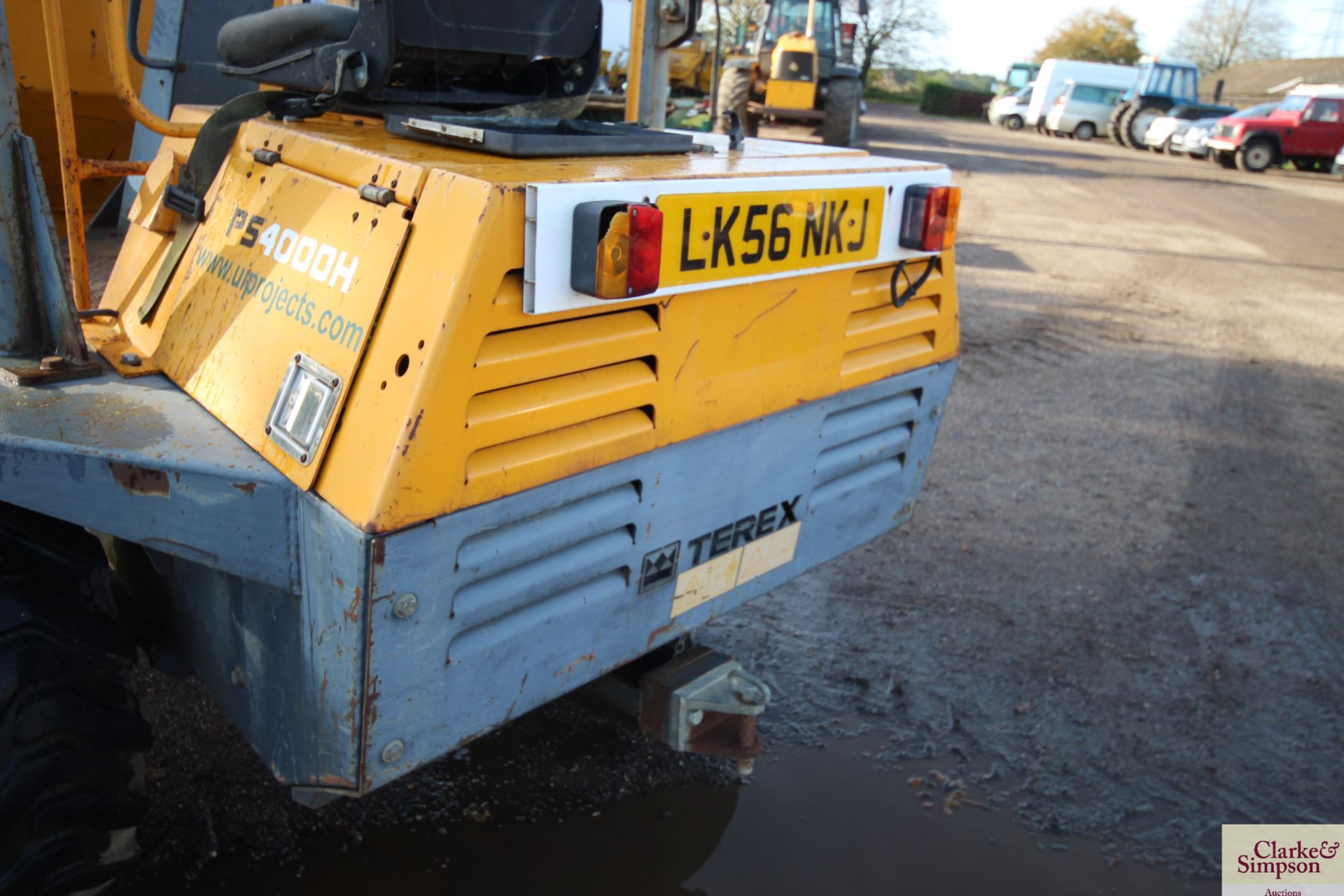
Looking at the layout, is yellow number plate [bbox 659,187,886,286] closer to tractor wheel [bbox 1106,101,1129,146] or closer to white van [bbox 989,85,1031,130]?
tractor wheel [bbox 1106,101,1129,146]

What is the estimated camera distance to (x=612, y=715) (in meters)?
2.48

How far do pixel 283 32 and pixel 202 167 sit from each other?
329 mm

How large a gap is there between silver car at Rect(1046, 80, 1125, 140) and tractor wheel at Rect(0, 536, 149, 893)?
3341 centimetres

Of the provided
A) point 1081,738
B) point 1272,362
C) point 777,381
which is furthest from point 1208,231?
point 777,381

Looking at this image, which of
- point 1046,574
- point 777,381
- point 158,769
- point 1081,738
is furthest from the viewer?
point 1046,574

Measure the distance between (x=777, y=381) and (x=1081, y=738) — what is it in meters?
1.72

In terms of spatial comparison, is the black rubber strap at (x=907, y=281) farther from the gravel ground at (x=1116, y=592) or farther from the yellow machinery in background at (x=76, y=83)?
the yellow machinery in background at (x=76, y=83)

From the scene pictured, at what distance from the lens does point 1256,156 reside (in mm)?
22391

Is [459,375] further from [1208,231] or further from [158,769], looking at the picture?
[1208,231]

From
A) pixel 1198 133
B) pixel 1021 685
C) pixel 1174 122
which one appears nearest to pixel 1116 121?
pixel 1174 122

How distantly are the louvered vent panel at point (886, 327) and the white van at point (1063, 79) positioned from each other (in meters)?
32.7

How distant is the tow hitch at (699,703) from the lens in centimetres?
223

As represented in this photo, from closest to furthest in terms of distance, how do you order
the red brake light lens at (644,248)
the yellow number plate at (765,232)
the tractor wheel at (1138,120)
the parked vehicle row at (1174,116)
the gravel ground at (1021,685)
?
the red brake light lens at (644,248), the yellow number plate at (765,232), the gravel ground at (1021,685), the parked vehicle row at (1174,116), the tractor wheel at (1138,120)

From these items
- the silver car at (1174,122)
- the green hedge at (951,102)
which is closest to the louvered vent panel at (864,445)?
the silver car at (1174,122)
